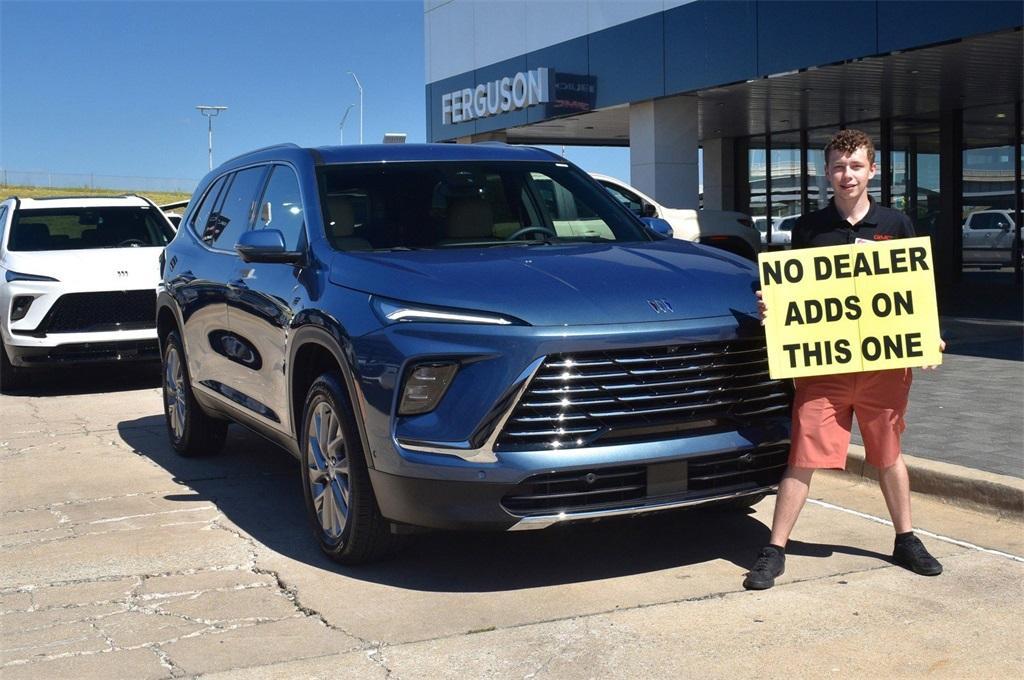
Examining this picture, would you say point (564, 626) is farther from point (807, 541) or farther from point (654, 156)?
point (654, 156)

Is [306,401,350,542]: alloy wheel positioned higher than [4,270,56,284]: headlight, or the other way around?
[4,270,56,284]: headlight

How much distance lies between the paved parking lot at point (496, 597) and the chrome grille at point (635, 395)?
43cm

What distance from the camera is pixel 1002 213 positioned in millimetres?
22219

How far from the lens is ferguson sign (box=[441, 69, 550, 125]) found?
22344mm

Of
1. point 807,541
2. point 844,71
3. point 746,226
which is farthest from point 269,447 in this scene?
point 844,71

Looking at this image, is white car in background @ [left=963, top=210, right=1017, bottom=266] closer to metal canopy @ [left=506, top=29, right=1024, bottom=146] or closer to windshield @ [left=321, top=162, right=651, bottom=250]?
metal canopy @ [left=506, top=29, right=1024, bottom=146]

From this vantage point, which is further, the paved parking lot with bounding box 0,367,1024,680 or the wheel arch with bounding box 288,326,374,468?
the wheel arch with bounding box 288,326,374,468

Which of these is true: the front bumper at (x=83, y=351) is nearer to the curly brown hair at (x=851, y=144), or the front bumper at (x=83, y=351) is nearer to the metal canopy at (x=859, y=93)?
the curly brown hair at (x=851, y=144)

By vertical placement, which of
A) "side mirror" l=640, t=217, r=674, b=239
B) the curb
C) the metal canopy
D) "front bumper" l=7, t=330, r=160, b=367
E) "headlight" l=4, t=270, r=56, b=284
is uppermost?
the metal canopy

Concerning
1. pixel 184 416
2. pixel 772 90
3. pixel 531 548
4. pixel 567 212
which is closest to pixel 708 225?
pixel 772 90

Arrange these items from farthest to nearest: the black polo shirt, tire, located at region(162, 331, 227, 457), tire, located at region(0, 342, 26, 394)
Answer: tire, located at region(0, 342, 26, 394) < tire, located at region(162, 331, 227, 457) < the black polo shirt

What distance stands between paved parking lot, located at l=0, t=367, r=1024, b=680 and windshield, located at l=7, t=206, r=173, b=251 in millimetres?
5996

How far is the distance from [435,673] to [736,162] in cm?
2685

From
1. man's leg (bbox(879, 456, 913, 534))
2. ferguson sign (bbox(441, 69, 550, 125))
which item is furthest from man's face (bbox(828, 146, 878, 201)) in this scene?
ferguson sign (bbox(441, 69, 550, 125))
